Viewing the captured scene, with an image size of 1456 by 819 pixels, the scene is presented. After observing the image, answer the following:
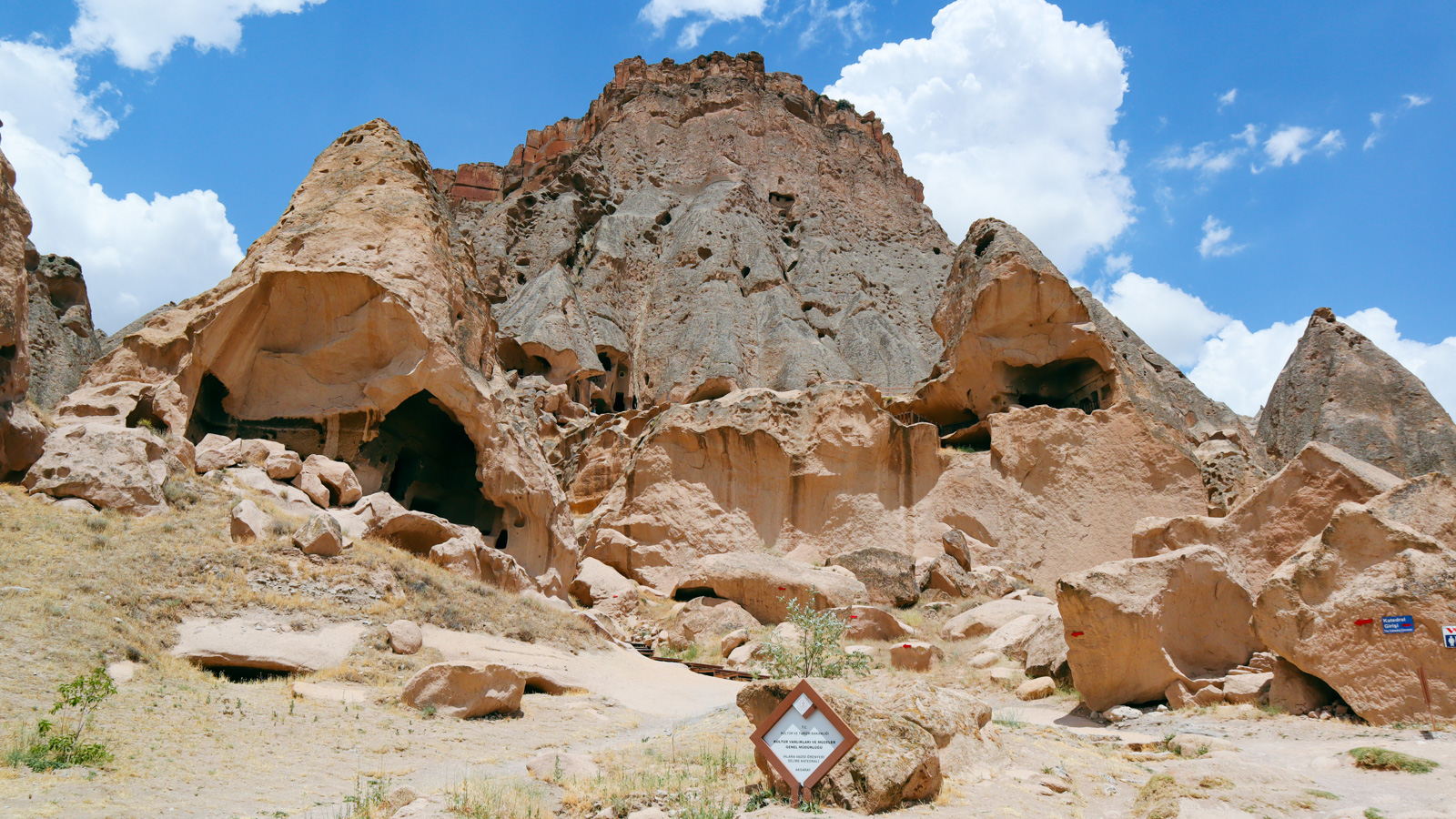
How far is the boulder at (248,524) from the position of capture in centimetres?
1116

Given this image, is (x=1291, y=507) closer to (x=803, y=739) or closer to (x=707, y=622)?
(x=707, y=622)

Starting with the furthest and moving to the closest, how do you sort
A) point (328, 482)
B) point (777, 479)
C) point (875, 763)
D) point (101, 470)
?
1. point (777, 479)
2. point (328, 482)
3. point (101, 470)
4. point (875, 763)

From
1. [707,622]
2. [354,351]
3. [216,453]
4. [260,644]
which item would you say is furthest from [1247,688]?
[216,453]

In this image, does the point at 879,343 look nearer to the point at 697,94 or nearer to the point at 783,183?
the point at 783,183

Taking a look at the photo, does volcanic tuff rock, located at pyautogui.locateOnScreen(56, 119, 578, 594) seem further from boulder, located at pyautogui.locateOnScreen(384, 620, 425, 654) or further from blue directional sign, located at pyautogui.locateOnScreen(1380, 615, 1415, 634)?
blue directional sign, located at pyautogui.locateOnScreen(1380, 615, 1415, 634)

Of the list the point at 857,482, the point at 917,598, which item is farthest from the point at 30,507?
the point at 857,482

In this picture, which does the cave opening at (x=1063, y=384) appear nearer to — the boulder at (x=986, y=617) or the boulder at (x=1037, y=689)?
the boulder at (x=986, y=617)

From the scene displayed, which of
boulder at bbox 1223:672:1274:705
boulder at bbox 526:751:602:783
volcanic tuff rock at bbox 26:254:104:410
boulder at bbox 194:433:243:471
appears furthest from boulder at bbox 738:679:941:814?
volcanic tuff rock at bbox 26:254:104:410

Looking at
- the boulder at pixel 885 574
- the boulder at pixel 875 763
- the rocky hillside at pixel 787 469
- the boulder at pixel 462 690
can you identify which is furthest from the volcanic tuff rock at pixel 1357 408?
the boulder at pixel 462 690

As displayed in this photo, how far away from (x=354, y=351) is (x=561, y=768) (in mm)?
12512

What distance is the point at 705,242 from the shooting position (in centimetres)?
4953

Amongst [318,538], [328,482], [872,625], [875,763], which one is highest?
[328,482]

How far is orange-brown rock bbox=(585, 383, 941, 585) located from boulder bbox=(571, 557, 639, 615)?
180 cm

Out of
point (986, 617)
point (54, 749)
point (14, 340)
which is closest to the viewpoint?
point (54, 749)
